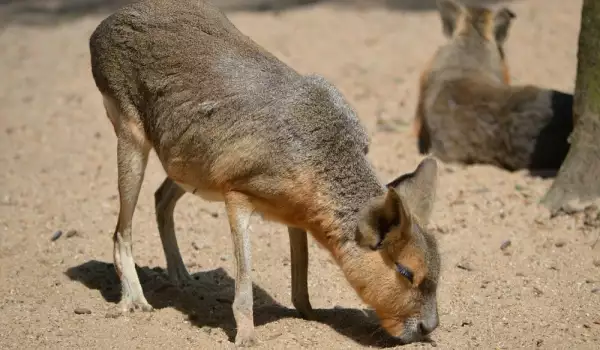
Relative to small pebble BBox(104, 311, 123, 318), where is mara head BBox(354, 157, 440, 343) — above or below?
above

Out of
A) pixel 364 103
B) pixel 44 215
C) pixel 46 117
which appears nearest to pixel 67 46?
pixel 46 117

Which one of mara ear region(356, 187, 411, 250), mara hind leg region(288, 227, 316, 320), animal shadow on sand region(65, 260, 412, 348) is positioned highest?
mara ear region(356, 187, 411, 250)

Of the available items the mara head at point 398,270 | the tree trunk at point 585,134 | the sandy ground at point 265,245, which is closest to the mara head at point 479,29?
the sandy ground at point 265,245

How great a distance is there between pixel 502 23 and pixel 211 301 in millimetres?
5576

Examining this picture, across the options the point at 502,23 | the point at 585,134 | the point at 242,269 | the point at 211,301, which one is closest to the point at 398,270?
the point at 242,269

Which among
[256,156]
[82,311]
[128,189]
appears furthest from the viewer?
[128,189]

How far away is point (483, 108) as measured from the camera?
31.3ft

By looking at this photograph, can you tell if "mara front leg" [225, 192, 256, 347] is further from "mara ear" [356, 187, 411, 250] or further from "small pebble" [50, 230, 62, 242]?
"small pebble" [50, 230, 62, 242]

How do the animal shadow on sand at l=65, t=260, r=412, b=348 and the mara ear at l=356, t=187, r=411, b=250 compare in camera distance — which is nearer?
the mara ear at l=356, t=187, r=411, b=250

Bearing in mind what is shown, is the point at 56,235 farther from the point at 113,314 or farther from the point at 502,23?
the point at 502,23

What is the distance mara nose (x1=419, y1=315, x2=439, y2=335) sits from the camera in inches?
216

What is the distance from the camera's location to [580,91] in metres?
7.81

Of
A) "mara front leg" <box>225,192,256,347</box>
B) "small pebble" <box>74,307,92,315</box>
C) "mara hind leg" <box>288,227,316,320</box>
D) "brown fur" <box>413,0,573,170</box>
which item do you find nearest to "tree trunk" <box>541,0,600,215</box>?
"brown fur" <box>413,0,573,170</box>

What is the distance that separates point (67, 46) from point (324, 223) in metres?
9.04
